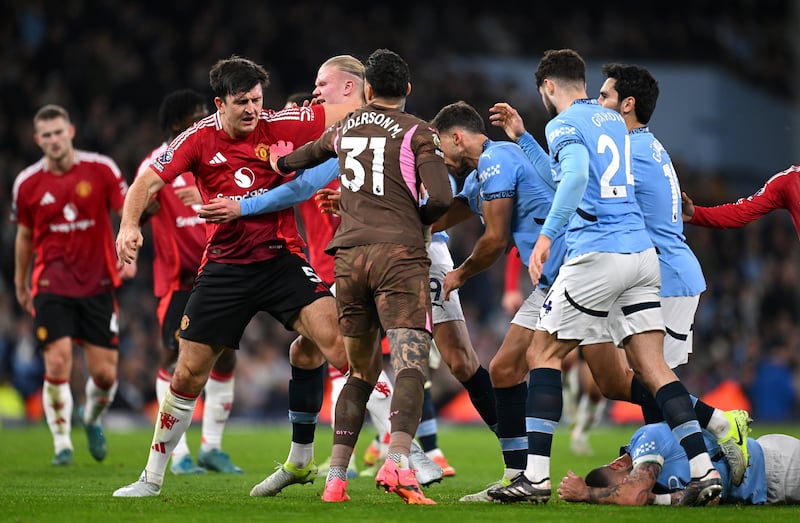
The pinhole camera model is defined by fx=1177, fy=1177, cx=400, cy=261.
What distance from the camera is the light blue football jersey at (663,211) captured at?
7566 millimetres

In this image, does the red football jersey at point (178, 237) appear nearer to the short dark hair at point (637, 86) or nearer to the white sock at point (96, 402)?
the white sock at point (96, 402)

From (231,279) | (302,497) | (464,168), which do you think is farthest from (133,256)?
(464,168)

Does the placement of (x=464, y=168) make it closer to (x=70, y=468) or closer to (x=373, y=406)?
(x=373, y=406)

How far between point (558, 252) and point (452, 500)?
1.74 metres

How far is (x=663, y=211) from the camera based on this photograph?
7.63 metres

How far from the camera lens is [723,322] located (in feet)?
71.3

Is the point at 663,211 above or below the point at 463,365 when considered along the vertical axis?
above

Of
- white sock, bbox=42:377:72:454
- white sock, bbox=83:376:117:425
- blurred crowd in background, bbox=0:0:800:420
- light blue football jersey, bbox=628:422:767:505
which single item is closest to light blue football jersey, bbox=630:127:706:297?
light blue football jersey, bbox=628:422:767:505

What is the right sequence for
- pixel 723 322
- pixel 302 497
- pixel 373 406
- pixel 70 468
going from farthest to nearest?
pixel 723 322 < pixel 70 468 < pixel 373 406 < pixel 302 497

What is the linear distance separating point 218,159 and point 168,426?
166cm

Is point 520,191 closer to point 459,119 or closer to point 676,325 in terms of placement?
point 459,119

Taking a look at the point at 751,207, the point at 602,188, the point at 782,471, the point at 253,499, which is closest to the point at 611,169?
the point at 602,188

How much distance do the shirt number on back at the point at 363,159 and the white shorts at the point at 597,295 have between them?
1222 millimetres

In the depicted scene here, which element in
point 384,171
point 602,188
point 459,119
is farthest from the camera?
point 459,119
